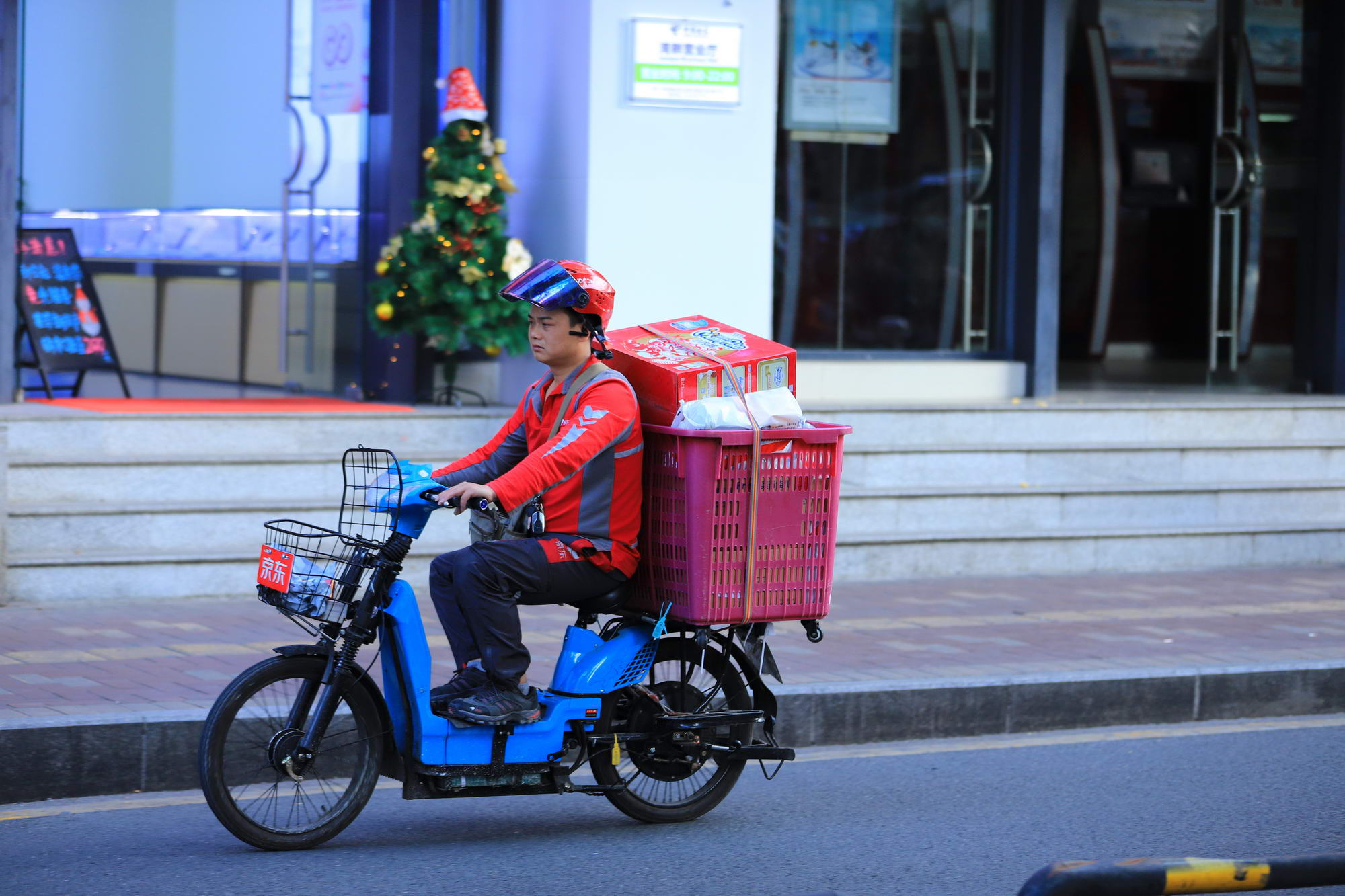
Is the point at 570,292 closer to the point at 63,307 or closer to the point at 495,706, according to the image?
the point at 495,706

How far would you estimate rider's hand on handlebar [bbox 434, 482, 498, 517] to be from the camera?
500 centimetres

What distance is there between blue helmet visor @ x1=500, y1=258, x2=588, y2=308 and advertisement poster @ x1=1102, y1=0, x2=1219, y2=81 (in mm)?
10077

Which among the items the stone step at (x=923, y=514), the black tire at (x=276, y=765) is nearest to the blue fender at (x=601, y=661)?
the black tire at (x=276, y=765)

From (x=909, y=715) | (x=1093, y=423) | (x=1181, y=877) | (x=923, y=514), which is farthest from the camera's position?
(x=1093, y=423)

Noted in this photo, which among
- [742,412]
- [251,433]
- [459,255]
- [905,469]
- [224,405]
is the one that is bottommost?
[905,469]

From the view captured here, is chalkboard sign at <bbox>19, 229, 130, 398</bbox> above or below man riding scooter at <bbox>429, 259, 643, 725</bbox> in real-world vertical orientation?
above

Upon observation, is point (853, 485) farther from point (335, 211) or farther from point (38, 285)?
point (38, 285)

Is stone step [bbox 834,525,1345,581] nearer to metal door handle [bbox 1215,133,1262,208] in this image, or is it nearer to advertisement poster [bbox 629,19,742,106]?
advertisement poster [bbox 629,19,742,106]

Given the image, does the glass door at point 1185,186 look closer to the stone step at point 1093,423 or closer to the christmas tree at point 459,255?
the stone step at point 1093,423

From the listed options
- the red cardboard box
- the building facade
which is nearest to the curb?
the red cardboard box

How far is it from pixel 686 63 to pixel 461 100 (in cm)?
150

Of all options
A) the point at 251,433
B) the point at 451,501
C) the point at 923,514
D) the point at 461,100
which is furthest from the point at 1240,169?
the point at 451,501

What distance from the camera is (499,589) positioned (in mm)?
5215

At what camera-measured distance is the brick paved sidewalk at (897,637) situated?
6.90 m
